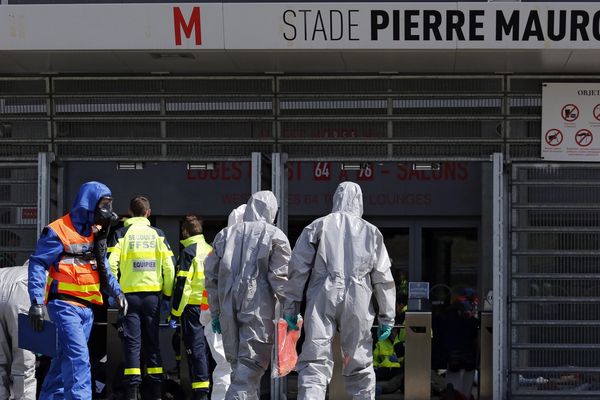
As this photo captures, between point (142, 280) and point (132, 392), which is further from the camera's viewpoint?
point (142, 280)

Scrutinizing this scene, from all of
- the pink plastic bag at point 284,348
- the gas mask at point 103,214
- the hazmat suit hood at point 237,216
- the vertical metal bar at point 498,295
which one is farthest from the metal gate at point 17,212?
the vertical metal bar at point 498,295

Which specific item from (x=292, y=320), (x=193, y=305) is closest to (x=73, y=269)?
(x=292, y=320)

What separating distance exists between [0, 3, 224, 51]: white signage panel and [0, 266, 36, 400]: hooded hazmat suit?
84.1 inches

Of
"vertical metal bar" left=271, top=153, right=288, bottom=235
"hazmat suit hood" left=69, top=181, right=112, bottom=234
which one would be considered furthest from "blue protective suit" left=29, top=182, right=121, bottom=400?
"vertical metal bar" left=271, top=153, right=288, bottom=235

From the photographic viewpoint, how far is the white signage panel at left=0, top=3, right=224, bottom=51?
33.3 feet

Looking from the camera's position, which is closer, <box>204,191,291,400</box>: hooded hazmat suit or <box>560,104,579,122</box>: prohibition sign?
<box>204,191,291,400</box>: hooded hazmat suit

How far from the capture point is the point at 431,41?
1009cm

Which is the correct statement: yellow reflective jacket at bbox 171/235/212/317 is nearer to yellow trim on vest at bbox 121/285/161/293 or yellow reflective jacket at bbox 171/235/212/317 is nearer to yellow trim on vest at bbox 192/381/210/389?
yellow trim on vest at bbox 121/285/161/293

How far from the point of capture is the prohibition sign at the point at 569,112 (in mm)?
11078

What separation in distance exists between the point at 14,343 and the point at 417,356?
13.0 feet

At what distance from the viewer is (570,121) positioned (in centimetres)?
1109

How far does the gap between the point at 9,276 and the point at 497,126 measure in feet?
16.1

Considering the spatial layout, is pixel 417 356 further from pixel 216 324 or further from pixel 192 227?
pixel 216 324

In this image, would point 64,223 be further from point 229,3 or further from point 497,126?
point 497,126
